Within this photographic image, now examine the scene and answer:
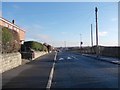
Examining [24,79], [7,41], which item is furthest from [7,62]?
[24,79]

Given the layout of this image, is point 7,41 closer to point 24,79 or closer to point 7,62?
point 7,62

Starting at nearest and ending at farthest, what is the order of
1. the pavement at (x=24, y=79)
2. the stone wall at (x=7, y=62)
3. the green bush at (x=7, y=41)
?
the pavement at (x=24, y=79) → the stone wall at (x=7, y=62) → the green bush at (x=7, y=41)

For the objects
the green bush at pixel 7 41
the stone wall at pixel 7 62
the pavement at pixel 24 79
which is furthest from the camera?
the green bush at pixel 7 41

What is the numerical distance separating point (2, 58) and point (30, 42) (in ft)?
145

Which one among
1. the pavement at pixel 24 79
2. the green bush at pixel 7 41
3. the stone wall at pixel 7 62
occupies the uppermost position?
the green bush at pixel 7 41

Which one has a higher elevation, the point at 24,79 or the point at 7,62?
the point at 7,62

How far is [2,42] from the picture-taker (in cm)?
2286

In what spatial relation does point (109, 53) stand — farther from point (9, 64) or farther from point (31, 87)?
point (31, 87)

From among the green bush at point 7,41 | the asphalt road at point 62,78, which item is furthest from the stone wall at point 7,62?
the green bush at point 7,41

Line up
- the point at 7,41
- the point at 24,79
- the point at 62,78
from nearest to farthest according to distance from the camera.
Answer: the point at 24,79 → the point at 62,78 → the point at 7,41

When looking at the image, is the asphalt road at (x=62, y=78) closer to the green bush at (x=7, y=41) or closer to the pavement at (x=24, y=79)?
the pavement at (x=24, y=79)

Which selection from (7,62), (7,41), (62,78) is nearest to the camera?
(62,78)

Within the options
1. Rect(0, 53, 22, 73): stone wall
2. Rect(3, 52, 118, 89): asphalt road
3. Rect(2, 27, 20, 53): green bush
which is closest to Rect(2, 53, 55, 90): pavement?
Rect(3, 52, 118, 89): asphalt road

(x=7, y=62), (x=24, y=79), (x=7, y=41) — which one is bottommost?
(x=24, y=79)
